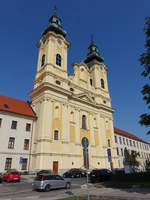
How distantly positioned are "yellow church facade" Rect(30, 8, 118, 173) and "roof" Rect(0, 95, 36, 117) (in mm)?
1464

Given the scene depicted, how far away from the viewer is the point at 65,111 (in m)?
35.2

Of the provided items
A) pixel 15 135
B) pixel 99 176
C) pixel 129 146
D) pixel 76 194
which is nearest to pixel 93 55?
pixel 15 135

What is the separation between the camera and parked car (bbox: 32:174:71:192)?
14.3 metres

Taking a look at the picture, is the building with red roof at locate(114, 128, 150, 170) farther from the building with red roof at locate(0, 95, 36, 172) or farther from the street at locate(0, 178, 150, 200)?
the street at locate(0, 178, 150, 200)

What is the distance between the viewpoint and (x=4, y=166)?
27.3 metres

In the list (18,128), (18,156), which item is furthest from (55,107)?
(18,156)

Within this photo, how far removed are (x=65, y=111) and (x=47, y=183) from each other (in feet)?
69.8

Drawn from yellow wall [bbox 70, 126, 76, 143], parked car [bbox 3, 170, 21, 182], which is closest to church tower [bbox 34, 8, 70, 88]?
yellow wall [bbox 70, 126, 76, 143]

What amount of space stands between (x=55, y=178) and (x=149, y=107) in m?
10.8

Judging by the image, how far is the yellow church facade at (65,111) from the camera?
101ft

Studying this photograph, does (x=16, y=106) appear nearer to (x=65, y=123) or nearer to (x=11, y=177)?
(x=65, y=123)

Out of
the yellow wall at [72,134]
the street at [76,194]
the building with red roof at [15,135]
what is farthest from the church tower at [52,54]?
the street at [76,194]

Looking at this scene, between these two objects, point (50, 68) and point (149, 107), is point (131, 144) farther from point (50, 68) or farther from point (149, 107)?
point (149, 107)

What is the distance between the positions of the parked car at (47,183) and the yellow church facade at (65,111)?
1326 cm
